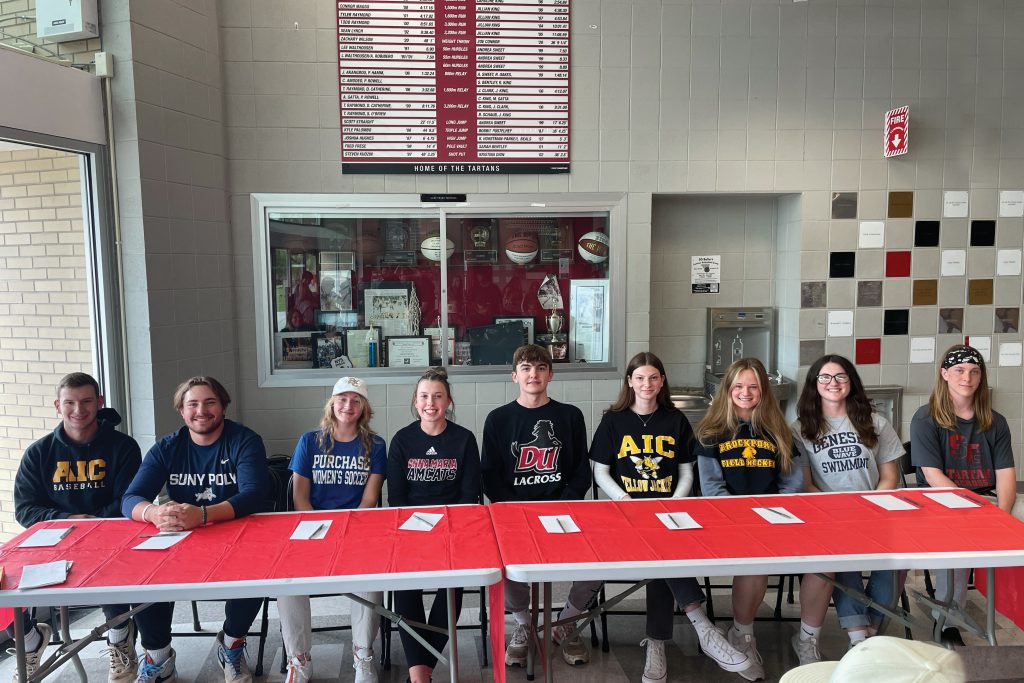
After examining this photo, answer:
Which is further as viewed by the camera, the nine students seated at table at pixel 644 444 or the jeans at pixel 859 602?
the nine students seated at table at pixel 644 444

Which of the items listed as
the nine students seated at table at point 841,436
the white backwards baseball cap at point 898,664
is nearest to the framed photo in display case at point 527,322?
the nine students seated at table at point 841,436

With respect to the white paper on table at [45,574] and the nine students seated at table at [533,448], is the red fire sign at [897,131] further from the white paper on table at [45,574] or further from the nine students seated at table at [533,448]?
the white paper on table at [45,574]

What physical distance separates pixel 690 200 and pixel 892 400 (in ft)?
6.14

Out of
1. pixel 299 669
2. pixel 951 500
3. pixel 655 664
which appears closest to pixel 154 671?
pixel 299 669

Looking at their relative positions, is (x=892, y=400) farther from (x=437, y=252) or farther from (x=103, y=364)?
(x=103, y=364)

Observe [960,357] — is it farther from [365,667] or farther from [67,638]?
[67,638]

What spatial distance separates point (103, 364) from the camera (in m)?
3.65

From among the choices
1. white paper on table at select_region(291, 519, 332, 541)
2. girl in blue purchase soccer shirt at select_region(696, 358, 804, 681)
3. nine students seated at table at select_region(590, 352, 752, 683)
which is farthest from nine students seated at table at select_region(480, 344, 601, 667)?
white paper on table at select_region(291, 519, 332, 541)

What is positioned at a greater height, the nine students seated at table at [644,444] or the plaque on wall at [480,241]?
the plaque on wall at [480,241]

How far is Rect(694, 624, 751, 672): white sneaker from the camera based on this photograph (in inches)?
102

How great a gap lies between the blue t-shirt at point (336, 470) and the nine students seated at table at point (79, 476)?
0.69 metres

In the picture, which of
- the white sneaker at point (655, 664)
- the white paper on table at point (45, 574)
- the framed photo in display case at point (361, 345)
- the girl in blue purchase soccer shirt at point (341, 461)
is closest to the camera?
the white paper on table at point (45, 574)

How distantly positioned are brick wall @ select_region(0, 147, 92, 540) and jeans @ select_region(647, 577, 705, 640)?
9.79 ft

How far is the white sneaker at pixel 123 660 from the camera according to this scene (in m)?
2.63
